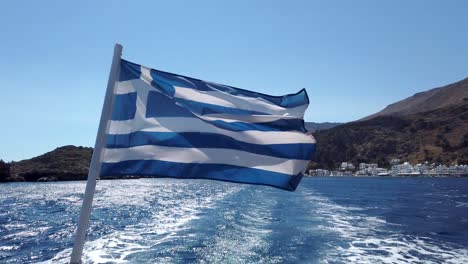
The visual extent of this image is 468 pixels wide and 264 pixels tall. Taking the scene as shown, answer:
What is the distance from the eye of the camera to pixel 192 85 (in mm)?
6781

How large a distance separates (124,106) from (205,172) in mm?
1520

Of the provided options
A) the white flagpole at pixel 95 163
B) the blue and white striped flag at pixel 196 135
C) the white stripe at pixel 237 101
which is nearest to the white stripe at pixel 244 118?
the blue and white striped flag at pixel 196 135

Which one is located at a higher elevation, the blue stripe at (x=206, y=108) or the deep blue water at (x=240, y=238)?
the blue stripe at (x=206, y=108)

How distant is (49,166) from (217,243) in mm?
192378

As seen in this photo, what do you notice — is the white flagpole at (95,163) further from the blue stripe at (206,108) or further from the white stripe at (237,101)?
the blue stripe at (206,108)

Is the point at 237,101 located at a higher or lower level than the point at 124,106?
higher

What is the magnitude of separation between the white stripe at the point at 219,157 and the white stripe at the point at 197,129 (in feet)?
0.84

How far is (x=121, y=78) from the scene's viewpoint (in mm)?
6223

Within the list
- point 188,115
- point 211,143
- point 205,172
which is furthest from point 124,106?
point 205,172

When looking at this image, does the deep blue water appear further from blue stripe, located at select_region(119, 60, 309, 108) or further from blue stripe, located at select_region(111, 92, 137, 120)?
blue stripe, located at select_region(111, 92, 137, 120)

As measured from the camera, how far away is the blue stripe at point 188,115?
21.0 feet

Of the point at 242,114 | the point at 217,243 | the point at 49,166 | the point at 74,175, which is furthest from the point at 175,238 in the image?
the point at 49,166

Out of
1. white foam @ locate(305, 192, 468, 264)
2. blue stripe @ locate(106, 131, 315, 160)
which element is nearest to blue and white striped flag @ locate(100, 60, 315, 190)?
blue stripe @ locate(106, 131, 315, 160)

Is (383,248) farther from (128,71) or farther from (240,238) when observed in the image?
(128,71)
